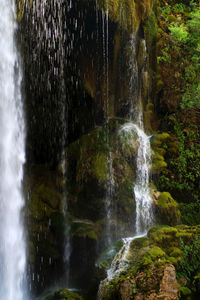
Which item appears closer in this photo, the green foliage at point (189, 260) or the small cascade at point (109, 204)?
the green foliage at point (189, 260)

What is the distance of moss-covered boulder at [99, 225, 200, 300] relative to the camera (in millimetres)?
3883

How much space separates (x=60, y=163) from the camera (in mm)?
6984

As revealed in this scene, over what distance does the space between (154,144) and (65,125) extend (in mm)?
2576

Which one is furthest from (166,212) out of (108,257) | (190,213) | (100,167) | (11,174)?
(11,174)

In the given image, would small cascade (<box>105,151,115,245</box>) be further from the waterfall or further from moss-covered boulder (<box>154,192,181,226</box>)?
the waterfall

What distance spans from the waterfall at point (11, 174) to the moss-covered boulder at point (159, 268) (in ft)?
7.73

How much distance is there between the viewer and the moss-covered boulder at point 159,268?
3.88 meters

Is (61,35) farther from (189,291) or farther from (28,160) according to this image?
(189,291)

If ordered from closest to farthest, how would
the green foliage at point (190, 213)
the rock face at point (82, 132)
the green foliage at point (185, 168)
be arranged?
the rock face at point (82, 132) → the green foliage at point (190, 213) → the green foliage at point (185, 168)

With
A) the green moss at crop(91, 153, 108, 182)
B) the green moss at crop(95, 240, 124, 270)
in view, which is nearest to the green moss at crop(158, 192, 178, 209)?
the green moss at crop(91, 153, 108, 182)

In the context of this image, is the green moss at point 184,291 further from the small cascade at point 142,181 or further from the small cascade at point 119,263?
the small cascade at point 142,181

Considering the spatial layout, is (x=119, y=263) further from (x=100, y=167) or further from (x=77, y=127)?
(x=77, y=127)

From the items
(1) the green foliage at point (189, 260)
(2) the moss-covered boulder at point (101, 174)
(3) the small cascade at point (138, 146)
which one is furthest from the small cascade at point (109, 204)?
(1) the green foliage at point (189, 260)

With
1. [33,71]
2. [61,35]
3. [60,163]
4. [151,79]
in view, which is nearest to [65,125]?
[60,163]
